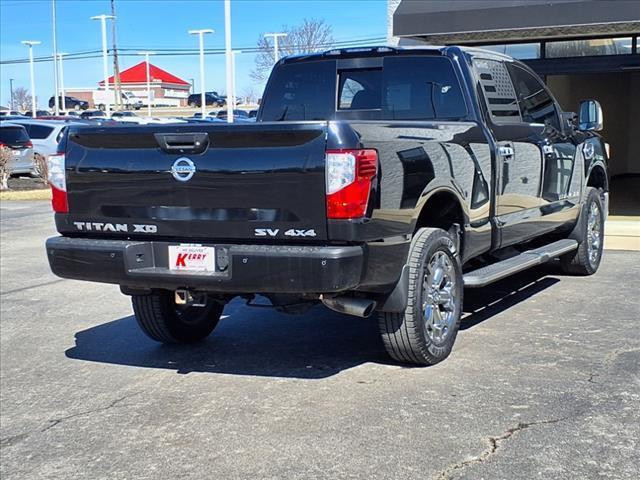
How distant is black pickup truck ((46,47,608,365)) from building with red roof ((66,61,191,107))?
312ft

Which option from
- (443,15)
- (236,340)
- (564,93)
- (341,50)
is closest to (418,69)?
(341,50)

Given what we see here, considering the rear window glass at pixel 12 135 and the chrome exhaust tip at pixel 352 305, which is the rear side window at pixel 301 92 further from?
the rear window glass at pixel 12 135

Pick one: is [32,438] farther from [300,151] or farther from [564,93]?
[564,93]

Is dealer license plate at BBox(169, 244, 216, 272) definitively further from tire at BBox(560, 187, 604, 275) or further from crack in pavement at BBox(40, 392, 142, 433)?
tire at BBox(560, 187, 604, 275)

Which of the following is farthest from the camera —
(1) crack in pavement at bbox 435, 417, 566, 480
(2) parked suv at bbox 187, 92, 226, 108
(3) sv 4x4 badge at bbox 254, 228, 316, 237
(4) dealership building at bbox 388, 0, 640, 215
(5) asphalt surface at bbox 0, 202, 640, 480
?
(2) parked suv at bbox 187, 92, 226, 108

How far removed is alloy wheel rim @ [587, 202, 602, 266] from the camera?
27.5 feet

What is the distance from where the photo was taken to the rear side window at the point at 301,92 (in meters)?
6.98

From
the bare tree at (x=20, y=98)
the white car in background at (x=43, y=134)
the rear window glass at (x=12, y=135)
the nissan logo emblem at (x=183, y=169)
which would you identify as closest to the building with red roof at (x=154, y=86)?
the bare tree at (x=20, y=98)

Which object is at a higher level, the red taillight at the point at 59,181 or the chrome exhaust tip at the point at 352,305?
the red taillight at the point at 59,181

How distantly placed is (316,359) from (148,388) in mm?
1173

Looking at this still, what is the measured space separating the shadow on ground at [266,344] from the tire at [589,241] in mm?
961

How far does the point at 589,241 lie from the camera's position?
27.6ft

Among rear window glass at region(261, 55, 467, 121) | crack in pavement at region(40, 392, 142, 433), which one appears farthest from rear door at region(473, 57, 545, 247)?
crack in pavement at region(40, 392, 142, 433)

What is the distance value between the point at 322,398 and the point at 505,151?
2.53m
